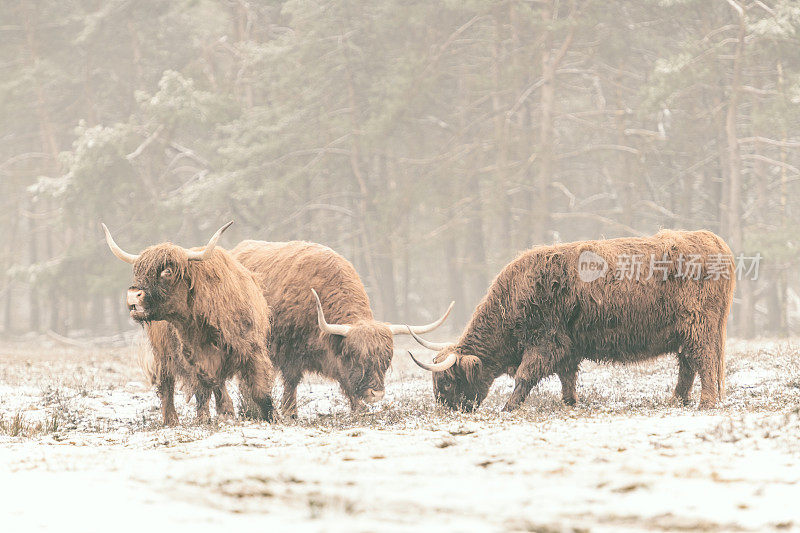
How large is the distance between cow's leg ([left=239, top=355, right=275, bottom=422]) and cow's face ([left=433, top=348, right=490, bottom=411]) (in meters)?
1.78

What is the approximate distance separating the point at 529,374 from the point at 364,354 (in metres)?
1.58

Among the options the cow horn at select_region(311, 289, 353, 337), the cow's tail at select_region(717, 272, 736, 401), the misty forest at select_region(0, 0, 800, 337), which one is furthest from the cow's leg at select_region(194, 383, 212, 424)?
the misty forest at select_region(0, 0, 800, 337)

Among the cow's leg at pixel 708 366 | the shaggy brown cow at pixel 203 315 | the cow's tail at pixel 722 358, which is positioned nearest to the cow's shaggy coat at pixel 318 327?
the shaggy brown cow at pixel 203 315

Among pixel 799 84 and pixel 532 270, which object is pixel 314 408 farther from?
pixel 799 84

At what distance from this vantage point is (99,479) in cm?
496

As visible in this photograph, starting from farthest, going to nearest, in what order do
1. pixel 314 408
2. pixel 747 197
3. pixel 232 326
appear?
pixel 747 197 < pixel 314 408 < pixel 232 326

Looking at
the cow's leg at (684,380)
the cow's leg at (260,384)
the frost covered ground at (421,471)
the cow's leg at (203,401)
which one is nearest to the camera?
the frost covered ground at (421,471)

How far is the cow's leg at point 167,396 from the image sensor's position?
26.4 ft

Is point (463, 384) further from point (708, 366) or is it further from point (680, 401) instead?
point (708, 366)

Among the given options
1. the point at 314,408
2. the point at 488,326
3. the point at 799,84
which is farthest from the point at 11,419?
the point at 799,84

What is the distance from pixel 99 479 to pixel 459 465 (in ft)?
6.80

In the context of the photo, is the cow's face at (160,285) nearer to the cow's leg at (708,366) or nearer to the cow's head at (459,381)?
the cow's head at (459,381)

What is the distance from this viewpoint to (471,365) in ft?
28.3

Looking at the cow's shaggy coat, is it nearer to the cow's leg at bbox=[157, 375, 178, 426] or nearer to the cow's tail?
the cow's leg at bbox=[157, 375, 178, 426]
